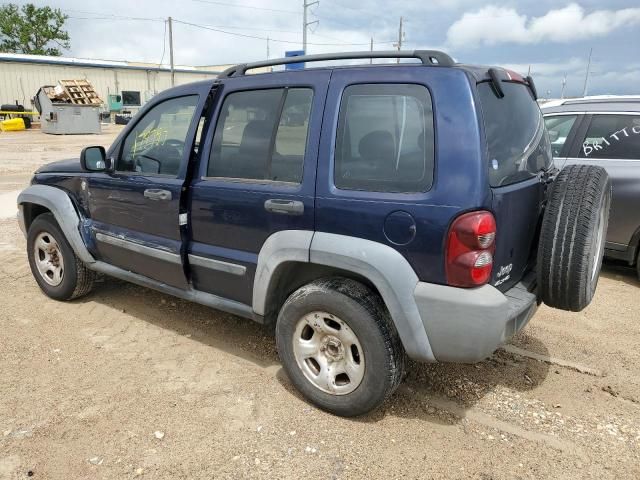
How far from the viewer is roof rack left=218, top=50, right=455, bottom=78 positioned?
2496mm

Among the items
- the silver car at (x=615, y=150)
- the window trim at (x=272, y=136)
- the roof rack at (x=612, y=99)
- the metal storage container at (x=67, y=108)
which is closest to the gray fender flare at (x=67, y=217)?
the window trim at (x=272, y=136)

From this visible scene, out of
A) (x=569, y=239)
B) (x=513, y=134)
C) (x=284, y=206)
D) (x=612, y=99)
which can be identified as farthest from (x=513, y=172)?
(x=612, y=99)

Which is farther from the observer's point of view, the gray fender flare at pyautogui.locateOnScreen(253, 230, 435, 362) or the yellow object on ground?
the yellow object on ground

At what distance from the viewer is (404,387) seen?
3131 mm

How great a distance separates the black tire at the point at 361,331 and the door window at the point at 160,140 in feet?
4.40

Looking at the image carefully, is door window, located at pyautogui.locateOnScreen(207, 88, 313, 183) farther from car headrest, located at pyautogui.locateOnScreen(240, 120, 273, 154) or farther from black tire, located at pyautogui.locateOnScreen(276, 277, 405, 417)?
black tire, located at pyautogui.locateOnScreen(276, 277, 405, 417)

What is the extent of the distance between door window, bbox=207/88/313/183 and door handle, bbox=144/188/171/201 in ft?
1.10

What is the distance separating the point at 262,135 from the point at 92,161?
161cm

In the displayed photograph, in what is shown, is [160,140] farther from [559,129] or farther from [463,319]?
[559,129]

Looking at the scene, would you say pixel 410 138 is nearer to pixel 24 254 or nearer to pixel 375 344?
pixel 375 344

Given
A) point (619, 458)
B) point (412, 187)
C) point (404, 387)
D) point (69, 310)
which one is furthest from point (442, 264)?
point (69, 310)

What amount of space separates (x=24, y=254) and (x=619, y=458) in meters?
6.01

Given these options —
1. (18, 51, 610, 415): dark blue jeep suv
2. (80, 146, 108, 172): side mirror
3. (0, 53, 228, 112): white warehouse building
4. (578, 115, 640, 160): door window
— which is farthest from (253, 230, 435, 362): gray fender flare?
(0, 53, 228, 112): white warehouse building

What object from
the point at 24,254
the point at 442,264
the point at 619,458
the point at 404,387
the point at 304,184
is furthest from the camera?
the point at 24,254
